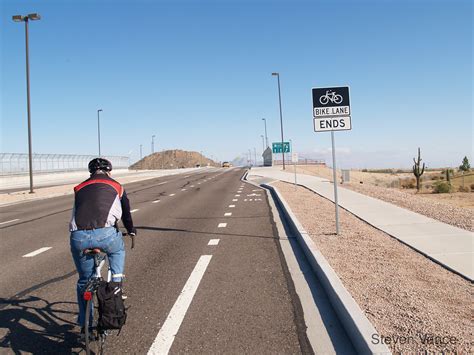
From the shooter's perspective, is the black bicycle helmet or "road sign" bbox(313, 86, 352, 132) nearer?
the black bicycle helmet

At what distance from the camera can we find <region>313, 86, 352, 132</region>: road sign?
9.48 meters

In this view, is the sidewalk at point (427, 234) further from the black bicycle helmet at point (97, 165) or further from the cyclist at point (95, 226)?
the black bicycle helmet at point (97, 165)

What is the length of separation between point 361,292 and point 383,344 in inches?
66.6

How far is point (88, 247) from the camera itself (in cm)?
413

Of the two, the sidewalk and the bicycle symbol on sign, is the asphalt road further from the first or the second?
the bicycle symbol on sign

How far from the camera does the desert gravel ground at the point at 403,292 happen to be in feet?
13.5

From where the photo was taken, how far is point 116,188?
4391 mm

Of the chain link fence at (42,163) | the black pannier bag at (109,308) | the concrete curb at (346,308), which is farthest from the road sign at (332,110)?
the chain link fence at (42,163)

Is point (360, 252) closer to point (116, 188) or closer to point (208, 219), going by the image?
point (116, 188)

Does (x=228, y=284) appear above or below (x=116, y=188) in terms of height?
below

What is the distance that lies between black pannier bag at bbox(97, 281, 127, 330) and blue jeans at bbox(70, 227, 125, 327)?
22cm

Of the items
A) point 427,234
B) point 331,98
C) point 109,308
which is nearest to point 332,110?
point 331,98

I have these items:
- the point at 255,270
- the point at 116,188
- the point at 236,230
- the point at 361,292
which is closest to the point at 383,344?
the point at 361,292

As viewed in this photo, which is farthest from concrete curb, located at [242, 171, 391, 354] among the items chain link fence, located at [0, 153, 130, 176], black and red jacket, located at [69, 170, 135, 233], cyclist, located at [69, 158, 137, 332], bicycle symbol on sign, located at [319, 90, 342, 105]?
chain link fence, located at [0, 153, 130, 176]
